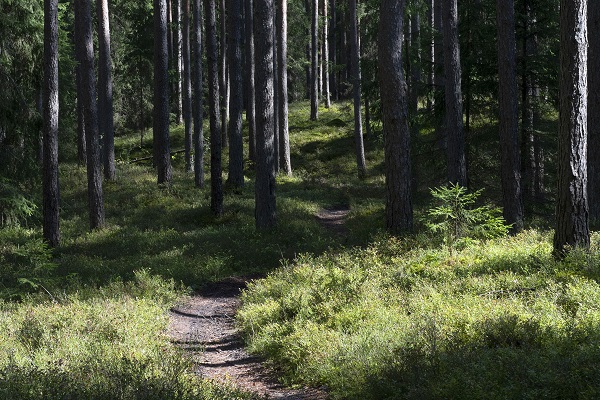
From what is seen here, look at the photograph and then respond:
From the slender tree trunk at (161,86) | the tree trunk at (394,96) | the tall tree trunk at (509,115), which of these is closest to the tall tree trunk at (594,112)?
the tall tree trunk at (509,115)

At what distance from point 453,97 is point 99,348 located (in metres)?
12.5

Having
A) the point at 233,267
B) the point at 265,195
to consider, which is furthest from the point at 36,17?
the point at 233,267

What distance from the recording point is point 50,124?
1728 cm

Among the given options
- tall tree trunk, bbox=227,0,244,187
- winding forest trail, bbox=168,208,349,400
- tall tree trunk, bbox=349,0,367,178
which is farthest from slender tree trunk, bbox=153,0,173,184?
winding forest trail, bbox=168,208,349,400

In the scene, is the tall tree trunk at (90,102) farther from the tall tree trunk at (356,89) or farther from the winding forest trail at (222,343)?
the tall tree trunk at (356,89)

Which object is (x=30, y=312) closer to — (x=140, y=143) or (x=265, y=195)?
(x=265, y=195)

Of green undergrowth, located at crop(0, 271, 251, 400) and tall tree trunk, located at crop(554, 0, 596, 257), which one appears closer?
green undergrowth, located at crop(0, 271, 251, 400)

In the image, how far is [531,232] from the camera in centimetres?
1296

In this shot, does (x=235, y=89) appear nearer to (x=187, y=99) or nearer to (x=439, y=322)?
(x=187, y=99)

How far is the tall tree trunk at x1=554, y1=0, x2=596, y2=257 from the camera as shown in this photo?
31.3 feet

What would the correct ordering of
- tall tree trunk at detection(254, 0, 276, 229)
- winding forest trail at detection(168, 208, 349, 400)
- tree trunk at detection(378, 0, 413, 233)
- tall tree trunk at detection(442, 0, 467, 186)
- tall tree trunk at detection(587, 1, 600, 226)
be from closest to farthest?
1. winding forest trail at detection(168, 208, 349, 400)
2. tree trunk at detection(378, 0, 413, 233)
3. tall tree trunk at detection(587, 1, 600, 226)
4. tall tree trunk at detection(442, 0, 467, 186)
5. tall tree trunk at detection(254, 0, 276, 229)

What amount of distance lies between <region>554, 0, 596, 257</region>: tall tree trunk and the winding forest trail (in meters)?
5.38

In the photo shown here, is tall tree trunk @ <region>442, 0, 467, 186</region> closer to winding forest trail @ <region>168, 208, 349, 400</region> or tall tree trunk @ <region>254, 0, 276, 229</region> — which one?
tall tree trunk @ <region>254, 0, 276, 229</region>

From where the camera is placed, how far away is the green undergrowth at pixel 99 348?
5961mm
